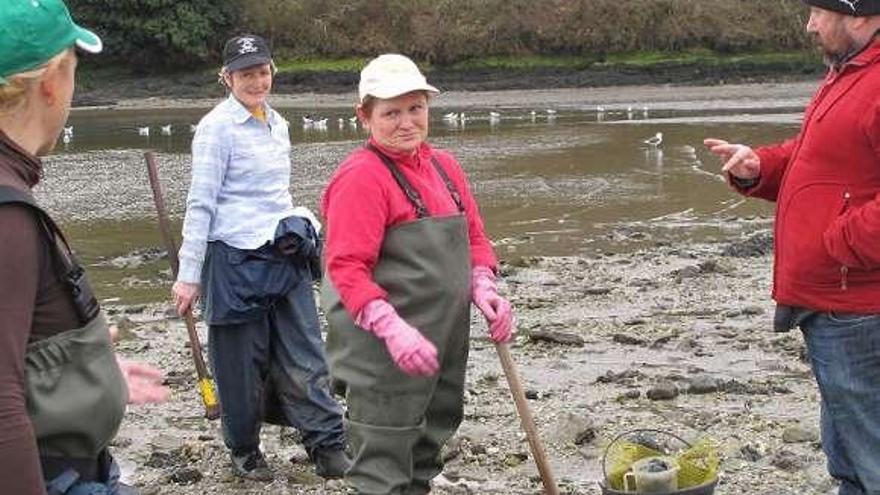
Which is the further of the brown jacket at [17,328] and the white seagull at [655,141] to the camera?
the white seagull at [655,141]

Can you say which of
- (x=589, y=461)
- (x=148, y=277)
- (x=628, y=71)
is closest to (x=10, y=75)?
(x=589, y=461)

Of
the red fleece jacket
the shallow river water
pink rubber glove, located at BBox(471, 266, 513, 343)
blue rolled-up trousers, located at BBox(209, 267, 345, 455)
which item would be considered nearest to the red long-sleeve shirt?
pink rubber glove, located at BBox(471, 266, 513, 343)

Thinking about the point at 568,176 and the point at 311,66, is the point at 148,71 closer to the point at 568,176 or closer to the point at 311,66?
the point at 311,66

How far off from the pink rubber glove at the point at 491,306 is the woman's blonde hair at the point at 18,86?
2.41 metres

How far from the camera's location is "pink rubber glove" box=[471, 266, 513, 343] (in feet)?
16.2

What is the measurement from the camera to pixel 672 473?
15.6ft

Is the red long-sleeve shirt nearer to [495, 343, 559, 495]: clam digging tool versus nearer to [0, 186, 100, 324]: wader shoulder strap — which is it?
[495, 343, 559, 495]: clam digging tool

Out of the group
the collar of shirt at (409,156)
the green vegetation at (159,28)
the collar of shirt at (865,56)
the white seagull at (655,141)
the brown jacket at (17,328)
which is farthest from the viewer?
the green vegetation at (159,28)

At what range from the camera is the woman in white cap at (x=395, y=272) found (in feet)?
15.4

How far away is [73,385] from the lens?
297 centimetres

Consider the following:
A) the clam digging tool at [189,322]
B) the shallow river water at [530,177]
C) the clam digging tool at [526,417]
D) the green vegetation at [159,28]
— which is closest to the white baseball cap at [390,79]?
the clam digging tool at [526,417]

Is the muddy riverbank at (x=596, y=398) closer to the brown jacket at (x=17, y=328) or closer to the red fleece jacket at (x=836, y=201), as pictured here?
the red fleece jacket at (x=836, y=201)

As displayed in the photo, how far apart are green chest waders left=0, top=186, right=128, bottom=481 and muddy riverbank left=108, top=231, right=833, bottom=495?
125 inches

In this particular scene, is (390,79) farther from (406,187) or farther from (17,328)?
(17,328)
